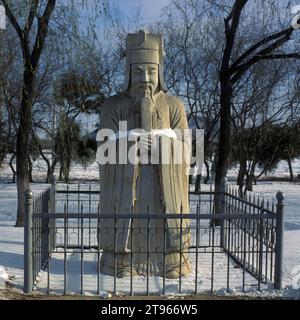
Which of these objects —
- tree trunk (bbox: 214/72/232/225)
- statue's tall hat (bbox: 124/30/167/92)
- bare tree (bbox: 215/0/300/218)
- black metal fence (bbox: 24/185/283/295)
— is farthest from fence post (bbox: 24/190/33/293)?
tree trunk (bbox: 214/72/232/225)

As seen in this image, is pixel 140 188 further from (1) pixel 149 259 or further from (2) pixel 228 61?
(2) pixel 228 61

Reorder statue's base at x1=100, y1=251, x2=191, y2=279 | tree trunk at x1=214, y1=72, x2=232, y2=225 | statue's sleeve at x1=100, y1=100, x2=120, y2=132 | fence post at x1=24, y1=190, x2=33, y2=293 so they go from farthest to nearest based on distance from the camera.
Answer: tree trunk at x1=214, y1=72, x2=232, y2=225, statue's sleeve at x1=100, y1=100, x2=120, y2=132, statue's base at x1=100, y1=251, x2=191, y2=279, fence post at x1=24, y1=190, x2=33, y2=293

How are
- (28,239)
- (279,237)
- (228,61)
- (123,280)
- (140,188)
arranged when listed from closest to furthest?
1. (28,239)
2. (279,237)
3. (123,280)
4. (140,188)
5. (228,61)

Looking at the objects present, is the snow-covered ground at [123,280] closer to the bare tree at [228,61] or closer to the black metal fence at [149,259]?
the black metal fence at [149,259]

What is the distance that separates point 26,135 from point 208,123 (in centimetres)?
1119

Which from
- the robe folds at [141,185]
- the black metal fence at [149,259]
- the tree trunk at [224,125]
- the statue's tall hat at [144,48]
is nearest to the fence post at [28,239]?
the black metal fence at [149,259]

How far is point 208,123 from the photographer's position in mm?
19688

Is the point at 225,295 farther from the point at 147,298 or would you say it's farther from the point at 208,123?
the point at 208,123

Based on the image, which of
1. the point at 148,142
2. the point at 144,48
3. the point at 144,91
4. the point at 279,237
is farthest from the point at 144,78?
the point at 279,237

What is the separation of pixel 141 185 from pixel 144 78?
1.34 m

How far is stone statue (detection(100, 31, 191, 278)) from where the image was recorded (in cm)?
587

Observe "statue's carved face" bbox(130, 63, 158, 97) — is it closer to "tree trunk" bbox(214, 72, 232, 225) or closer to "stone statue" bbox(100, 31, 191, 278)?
"stone statue" bbox(100, 31, 191, 278)

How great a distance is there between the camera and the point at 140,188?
19.7 ft

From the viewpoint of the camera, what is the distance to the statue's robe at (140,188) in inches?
232
